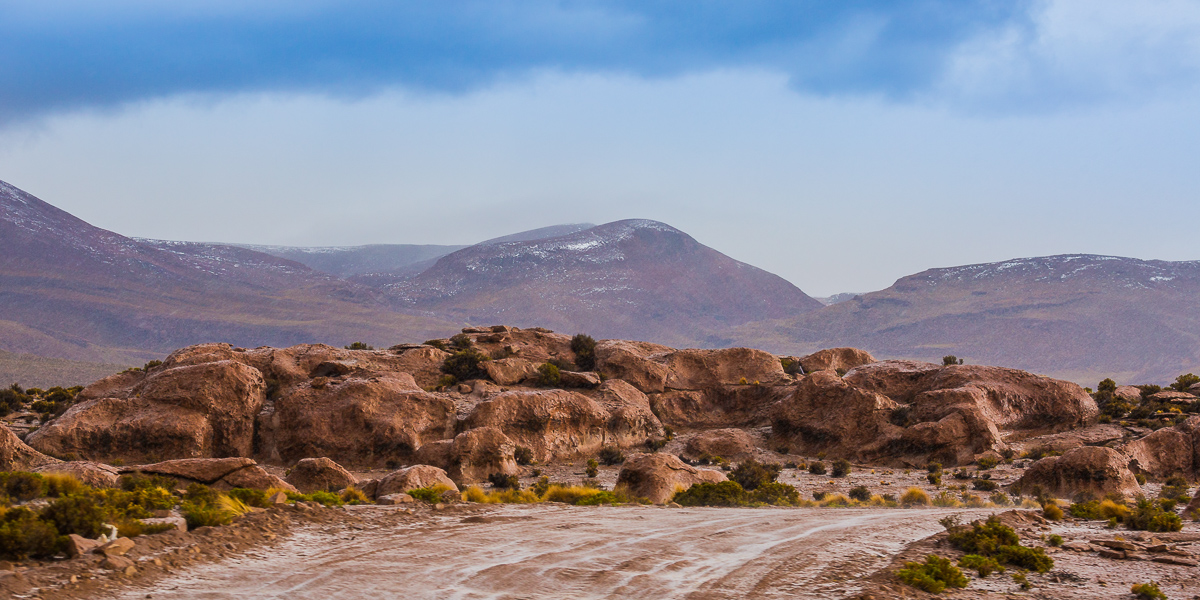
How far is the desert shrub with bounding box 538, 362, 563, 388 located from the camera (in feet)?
147

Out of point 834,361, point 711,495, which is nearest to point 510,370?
point 834,361

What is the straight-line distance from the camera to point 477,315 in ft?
625

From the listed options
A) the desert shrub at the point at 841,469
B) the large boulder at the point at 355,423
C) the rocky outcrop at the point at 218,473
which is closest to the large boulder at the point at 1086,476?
the desert shrub at the point at 841,469

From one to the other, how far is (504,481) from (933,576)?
71.8 feet

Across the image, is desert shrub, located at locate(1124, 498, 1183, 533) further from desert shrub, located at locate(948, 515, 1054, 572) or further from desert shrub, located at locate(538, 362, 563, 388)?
desert shrub, located at locate(538, 362, 563, 388)

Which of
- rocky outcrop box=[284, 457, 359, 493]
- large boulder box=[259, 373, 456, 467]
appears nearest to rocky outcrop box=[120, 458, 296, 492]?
rocky outcrop box=[284, 457, 359, 493]

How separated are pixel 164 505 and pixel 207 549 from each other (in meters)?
4.40

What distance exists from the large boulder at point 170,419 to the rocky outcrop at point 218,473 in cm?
1274

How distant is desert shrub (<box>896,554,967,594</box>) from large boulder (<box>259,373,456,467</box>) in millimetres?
27077

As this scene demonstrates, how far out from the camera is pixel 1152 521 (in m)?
18.3

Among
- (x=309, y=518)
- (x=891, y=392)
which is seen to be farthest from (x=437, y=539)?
(x=891, y=392)

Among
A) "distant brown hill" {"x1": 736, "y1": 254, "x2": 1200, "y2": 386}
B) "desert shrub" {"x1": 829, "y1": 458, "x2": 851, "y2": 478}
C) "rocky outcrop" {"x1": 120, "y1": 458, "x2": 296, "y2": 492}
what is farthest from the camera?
"distant brown hill" {"x1": 736, "y1": 254, "x2": 1200, "y2": 386}

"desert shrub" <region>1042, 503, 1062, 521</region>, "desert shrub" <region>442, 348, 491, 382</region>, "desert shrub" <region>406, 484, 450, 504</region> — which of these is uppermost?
"desert shrub" <region>442, 348, 491, 382</region>

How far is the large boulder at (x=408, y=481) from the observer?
23.4 metres
